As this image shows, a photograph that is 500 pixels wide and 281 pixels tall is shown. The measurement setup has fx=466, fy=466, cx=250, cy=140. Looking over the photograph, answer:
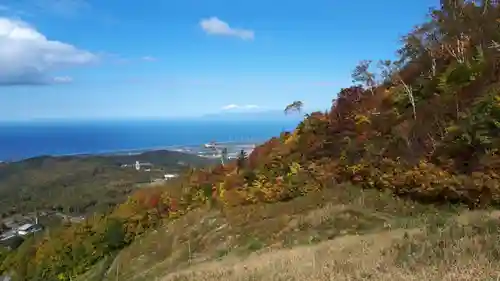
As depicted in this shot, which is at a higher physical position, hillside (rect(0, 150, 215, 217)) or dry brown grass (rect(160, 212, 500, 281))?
dry brown grass (rect(160, 212, 500, 281))

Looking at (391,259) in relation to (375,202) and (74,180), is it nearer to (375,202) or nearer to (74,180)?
(375,202)

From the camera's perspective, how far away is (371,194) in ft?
52.1

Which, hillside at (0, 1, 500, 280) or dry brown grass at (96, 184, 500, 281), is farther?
hillside at (0, 1, 500, 280)

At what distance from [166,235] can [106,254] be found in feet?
24.9

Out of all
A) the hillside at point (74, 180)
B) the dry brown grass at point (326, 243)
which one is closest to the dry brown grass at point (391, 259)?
the dry brown grass at point (326, 243)

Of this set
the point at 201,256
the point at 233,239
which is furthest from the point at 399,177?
the point at 201,256

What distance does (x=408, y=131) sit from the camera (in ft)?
55.5

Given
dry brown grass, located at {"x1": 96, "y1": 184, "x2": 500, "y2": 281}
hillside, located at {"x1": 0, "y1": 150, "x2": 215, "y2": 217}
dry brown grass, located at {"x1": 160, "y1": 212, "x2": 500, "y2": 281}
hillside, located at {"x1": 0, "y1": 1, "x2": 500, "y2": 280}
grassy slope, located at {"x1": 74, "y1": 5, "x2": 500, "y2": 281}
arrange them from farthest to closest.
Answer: hillside, located at {"x1": 0, "y1": 150, "x2": 215, "y2": 217}
hillside, located at {"x1": 0, "y1": 1, "x2": 500, "y2": 280}
grassy slope, located at {"x1": 74, "y1": 5, "x2": 500, "y2": 281}
dry brown grass, located at {"x1": 96, "y1": 184, "x2": 500, "y2": 281}
dry brown grass, located at {"x1": 160, "y1": 212, "x2": 500, "y2": 281}

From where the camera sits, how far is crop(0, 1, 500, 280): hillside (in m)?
8.58

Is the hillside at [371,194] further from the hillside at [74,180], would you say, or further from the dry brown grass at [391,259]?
the hillside at [74,180]

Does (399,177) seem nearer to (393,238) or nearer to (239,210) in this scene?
(393,238)

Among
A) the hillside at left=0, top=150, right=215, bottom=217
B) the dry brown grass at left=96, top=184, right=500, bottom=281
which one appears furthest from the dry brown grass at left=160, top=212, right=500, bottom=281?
the hillside at left=0, top=150, right=215, bottom=217

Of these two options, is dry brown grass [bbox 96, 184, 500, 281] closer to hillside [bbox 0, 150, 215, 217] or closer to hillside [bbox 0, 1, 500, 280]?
hillside [bbox 0, 1, 500, 280]

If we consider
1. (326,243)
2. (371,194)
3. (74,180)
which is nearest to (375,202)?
(371,194)
